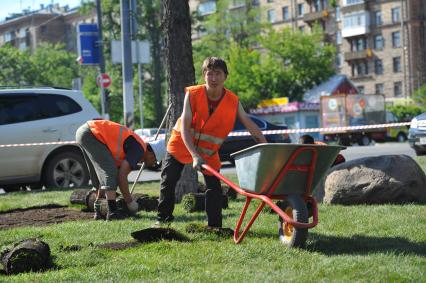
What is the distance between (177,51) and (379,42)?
218 ft

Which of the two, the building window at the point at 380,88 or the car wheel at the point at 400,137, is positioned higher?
the building window at the point at 380,88

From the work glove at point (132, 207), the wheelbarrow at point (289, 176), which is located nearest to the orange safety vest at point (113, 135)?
the work glove at point (132, 207)

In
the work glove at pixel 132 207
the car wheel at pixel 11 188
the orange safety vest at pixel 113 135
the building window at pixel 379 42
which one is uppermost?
the building window at pixel 379 42

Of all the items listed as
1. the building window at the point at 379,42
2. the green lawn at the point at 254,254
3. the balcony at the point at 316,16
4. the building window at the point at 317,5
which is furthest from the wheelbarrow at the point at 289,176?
the building window at the point at 317,5

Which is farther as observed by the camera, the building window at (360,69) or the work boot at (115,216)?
the building window at (360,69)

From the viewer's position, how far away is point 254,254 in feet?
18.0

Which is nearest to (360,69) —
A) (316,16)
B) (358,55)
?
(358,55)

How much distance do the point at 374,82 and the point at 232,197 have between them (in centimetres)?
6569

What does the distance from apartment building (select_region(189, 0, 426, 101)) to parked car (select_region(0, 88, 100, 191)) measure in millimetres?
56309

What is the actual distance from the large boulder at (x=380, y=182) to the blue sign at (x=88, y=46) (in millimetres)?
18552

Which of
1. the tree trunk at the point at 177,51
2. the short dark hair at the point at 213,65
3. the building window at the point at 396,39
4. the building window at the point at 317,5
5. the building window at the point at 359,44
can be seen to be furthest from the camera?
the building window at the point at 317,5

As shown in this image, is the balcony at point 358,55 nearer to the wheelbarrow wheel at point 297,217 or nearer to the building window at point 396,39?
the building window at point 396,39

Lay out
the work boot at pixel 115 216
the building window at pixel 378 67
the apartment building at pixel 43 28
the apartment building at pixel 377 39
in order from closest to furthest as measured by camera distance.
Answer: the work boot at pixel 115 216 < the apartment building at pixel 377 39 < the building window at pixel 378 67 < the apartment building at pixel 43 28

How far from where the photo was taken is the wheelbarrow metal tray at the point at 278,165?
558cm
